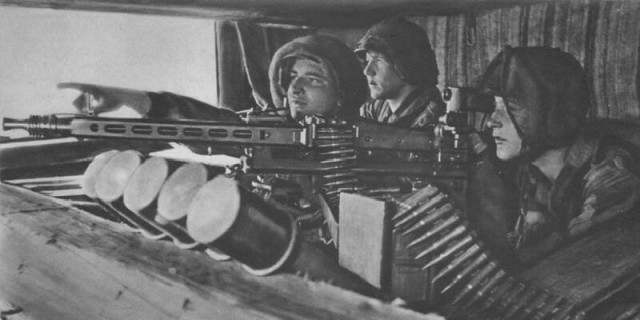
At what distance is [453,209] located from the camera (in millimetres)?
1840

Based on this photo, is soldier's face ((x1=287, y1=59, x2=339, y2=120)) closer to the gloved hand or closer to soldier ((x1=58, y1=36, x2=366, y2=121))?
soldier ((x1=58, y1=36, x2=366, y2=121))

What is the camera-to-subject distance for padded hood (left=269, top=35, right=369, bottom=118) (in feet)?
6.56

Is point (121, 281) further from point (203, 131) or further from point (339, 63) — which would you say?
point (339, 63)

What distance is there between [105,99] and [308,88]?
0.68m

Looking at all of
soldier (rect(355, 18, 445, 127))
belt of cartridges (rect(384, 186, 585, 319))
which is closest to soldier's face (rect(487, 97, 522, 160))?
soldier (rect(355, 18, 445, 127))

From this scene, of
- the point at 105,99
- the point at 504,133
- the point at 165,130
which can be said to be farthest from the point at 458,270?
the point at 105,99

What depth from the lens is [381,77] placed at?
2.00 m

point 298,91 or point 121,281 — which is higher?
point 298,91

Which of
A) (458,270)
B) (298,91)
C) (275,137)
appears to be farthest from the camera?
(298,91)

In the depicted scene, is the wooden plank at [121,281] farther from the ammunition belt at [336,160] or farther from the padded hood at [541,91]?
the padded hood at [541,91]

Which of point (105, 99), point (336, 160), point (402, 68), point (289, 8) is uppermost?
point (289, 8)

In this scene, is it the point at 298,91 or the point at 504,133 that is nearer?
the point at 504,133

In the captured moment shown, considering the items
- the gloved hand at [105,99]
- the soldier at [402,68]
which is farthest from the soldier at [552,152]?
the gloved hand at [105,99]

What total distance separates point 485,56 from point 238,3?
809 mm
